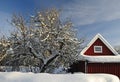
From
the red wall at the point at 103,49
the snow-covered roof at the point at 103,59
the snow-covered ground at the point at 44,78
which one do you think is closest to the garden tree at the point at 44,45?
the snow-covered roof at the point at 103,59

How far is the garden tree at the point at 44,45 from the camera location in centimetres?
2483

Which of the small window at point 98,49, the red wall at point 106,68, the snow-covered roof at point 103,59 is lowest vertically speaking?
the red wall at point 106,68

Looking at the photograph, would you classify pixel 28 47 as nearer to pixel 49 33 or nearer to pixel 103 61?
pixel 49 33

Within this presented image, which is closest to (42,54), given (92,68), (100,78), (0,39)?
(0,39)

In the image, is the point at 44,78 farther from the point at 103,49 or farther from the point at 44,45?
the point at 103,49

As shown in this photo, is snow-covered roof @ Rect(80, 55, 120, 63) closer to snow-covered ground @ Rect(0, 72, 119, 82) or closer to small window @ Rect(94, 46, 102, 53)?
small window @ Rect(94, 46, 102, 53)

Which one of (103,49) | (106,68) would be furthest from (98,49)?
(106,68)

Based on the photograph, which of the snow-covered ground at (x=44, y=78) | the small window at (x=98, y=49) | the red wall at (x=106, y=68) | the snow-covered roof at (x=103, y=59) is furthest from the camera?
the small window at (x=98, y=49)

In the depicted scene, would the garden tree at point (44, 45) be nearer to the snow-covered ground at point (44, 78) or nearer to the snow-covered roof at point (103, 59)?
the snow-covered roof at point (103, 59)

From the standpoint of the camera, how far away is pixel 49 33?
2566 cm

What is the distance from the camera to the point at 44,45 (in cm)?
2555

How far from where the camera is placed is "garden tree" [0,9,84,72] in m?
24.8

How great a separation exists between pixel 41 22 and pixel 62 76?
19.7 metres

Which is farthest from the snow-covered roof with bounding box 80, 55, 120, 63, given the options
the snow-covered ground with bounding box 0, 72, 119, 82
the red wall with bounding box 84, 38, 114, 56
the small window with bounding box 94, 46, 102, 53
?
the snow-covered ground with bounding box 0, 72, 119, 82
